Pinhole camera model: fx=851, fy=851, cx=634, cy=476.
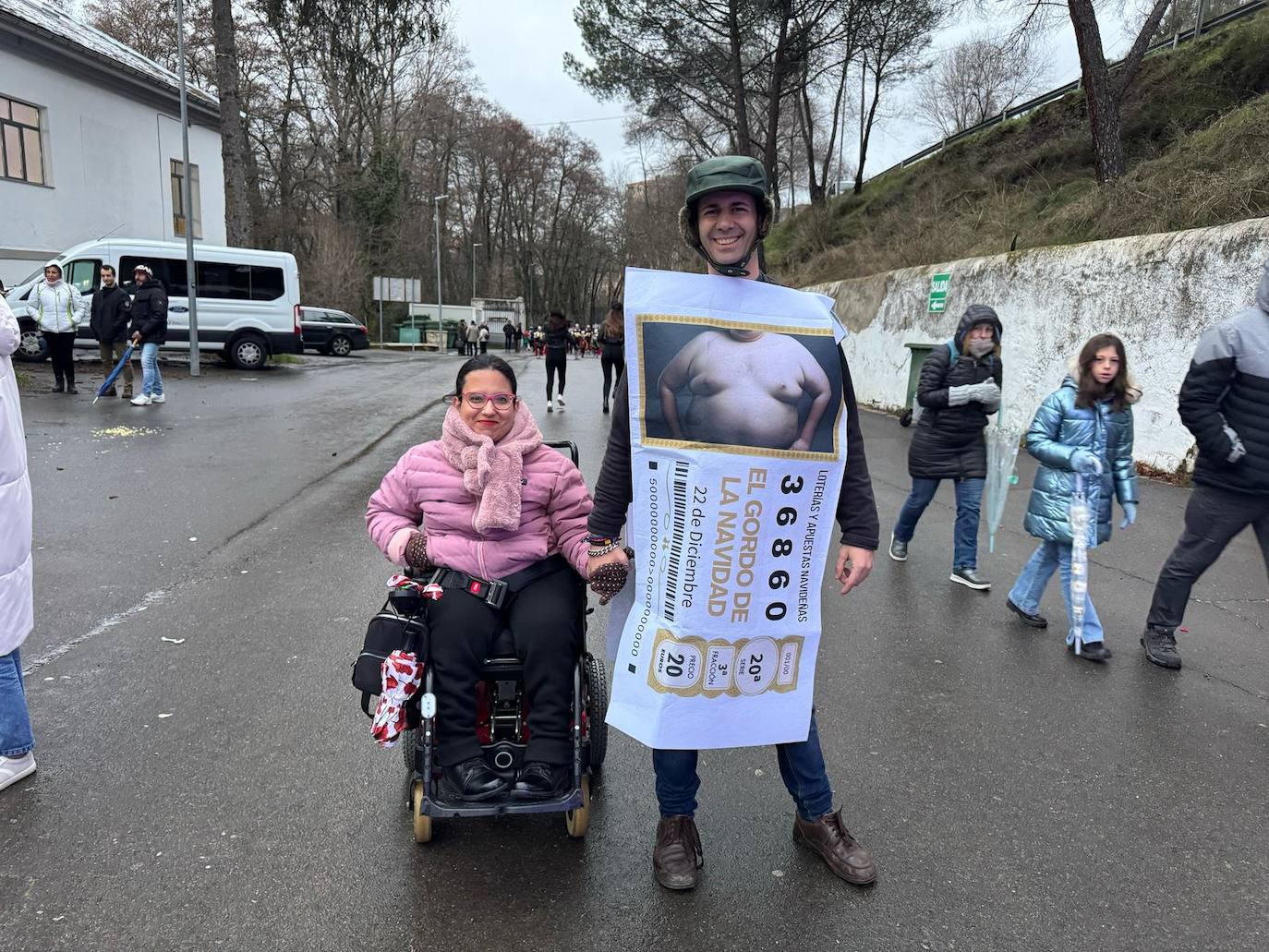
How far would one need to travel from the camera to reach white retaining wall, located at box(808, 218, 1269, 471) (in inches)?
336

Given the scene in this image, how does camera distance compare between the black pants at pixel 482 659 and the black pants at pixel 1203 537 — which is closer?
the black pants at pixel 482 659

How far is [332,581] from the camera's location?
5195 millimetres

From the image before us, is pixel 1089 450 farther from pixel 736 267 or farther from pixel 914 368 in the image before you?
pixel 914 368

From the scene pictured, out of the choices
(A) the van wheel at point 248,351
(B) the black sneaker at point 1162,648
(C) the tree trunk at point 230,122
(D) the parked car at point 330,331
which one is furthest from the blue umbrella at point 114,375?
(D) the parked car at point 330,331

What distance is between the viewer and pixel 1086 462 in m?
4.40

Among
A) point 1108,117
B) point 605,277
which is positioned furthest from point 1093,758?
point 605,277

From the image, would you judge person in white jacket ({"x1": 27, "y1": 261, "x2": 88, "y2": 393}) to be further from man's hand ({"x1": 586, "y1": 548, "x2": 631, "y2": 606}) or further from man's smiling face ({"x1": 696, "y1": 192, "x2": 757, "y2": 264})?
man's smiling face ({"x1": 696, "y1": 192, "x2": 757, "y2": 264})

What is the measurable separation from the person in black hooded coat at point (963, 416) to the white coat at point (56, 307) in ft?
41.1

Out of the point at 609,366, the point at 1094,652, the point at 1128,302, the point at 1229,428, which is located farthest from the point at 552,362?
the point at 1229,428

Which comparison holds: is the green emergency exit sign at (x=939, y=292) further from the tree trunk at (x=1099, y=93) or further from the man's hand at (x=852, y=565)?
the man's hand at (x=852, y=565)

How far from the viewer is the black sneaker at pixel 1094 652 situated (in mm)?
4309

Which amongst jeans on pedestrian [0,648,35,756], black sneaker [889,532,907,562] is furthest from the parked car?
jeans on pedestrian [0,648,35,756]

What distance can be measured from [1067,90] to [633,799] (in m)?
27.1

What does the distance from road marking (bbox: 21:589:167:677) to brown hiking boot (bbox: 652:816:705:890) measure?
9.77 feet
